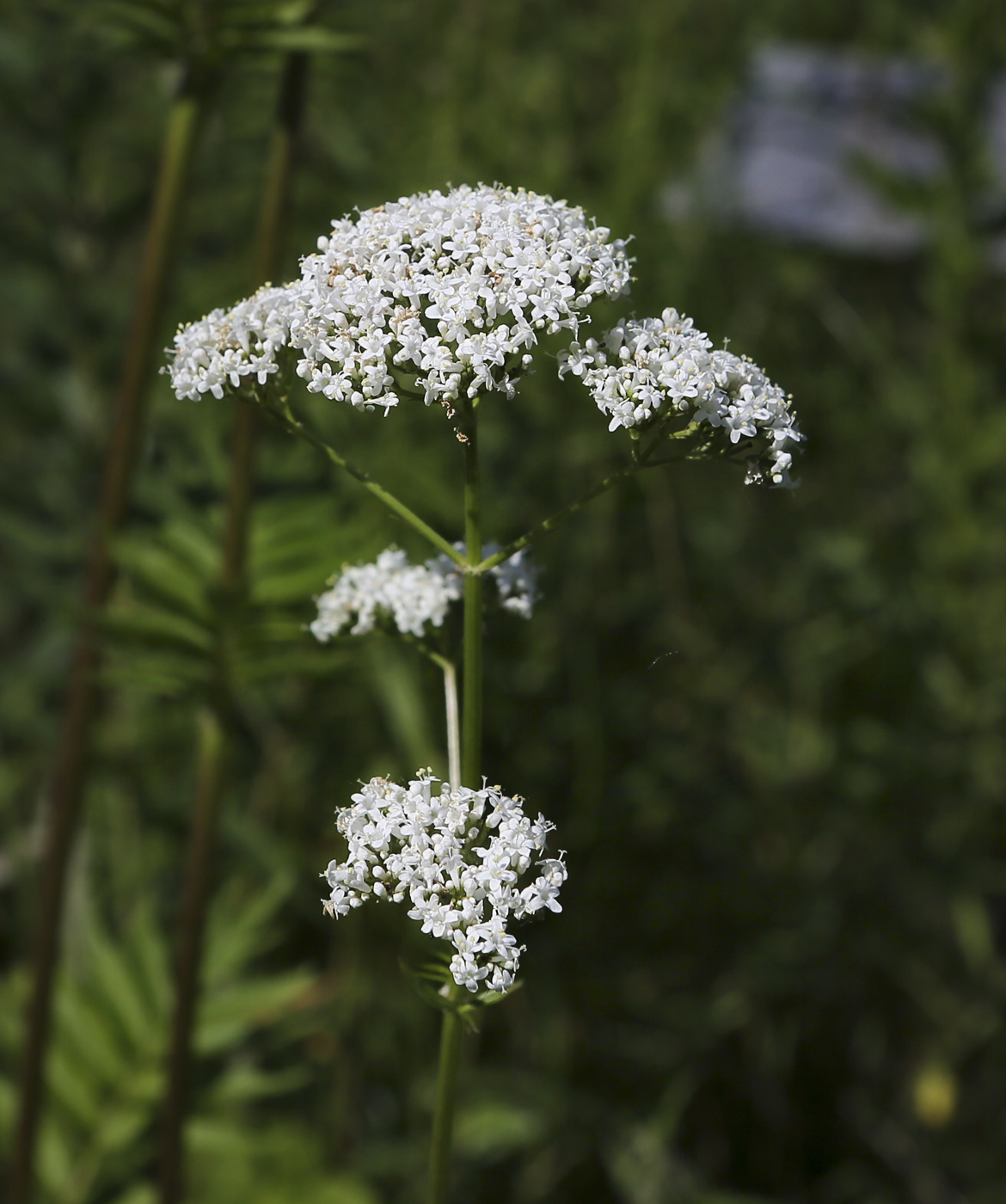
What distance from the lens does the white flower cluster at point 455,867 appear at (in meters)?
0.94

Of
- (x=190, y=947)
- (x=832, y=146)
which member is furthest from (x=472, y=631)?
(x=832, y=146)

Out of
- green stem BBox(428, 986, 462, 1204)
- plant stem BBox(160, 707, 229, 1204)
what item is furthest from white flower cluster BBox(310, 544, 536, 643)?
plant stem BBox(160, 707, 229, 1204)

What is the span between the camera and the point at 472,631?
40.8 inches

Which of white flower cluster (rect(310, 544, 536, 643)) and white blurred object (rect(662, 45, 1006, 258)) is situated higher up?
white blurred object (rect(662, 45, 1006, 258))

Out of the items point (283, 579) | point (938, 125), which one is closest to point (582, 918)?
point (283, 579)

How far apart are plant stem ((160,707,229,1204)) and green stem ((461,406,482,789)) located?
3.04 ft

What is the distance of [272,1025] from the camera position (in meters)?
2.70

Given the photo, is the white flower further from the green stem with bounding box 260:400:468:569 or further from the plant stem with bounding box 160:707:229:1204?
the plant stem with bounding box 160:707:229:1204

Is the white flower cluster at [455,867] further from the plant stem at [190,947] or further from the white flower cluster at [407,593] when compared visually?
the plant stem at [190,947]

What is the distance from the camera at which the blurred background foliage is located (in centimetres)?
251

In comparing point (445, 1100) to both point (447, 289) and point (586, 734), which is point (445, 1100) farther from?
point (586, 734)

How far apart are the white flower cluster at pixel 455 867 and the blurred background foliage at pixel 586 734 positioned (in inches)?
49.5

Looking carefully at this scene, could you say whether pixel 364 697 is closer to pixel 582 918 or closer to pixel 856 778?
pixel 582 918

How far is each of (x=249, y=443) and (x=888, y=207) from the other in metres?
2.61
